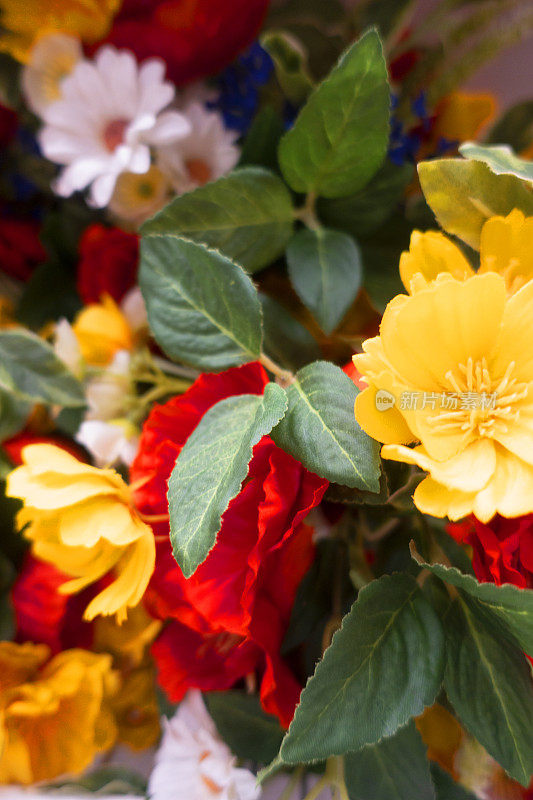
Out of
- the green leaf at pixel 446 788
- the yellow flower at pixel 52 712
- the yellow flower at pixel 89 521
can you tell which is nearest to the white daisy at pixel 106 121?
the yellow flower at pixel 89 521

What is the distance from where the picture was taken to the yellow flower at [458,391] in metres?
0.25

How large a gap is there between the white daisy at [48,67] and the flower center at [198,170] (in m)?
0.11

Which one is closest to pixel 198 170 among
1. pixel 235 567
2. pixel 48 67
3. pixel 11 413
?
pixel 48 67

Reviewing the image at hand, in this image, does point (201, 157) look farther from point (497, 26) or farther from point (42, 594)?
point (42, 594)

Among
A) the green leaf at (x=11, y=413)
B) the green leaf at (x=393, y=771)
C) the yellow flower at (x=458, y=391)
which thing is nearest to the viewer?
the yellow flower at (x=458, y=391)

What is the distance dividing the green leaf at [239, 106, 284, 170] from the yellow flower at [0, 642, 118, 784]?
1.24ft

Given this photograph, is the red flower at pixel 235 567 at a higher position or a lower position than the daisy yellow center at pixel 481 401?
lower

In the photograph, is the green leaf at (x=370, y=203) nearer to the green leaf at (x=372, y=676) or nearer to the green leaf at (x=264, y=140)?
the green leaf at (x=264, y=140)

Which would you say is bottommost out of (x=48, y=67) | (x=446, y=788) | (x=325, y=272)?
(x=446, y=788)

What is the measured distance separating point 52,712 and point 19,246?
41 centimetres

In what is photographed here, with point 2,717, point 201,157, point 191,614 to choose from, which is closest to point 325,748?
point 191,614

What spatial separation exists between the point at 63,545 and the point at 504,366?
0.24 meters

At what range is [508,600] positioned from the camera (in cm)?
26

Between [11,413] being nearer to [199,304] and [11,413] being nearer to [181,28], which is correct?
[199,304]
